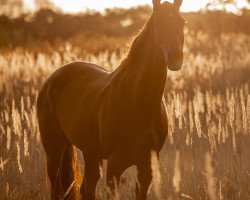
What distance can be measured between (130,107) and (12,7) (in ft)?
127

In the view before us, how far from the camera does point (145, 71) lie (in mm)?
3619

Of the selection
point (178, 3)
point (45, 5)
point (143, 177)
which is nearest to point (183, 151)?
point (143, 177)

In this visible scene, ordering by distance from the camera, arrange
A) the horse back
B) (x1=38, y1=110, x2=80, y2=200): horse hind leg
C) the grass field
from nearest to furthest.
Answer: the horse back → the grass field → (x1=38, y1=110, x2=80, y2=200): horse hind leg

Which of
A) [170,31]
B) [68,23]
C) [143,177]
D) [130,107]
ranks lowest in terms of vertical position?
[143,177]

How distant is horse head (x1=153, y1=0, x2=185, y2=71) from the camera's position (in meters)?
3.29

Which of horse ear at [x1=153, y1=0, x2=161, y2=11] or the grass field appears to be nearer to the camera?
horse ear at [x1=153, y1=0, x2=161, y2=11]

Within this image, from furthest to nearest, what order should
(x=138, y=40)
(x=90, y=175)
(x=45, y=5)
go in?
(x=45, y=5) < (x=90, y=175) < (x=138, y=40)

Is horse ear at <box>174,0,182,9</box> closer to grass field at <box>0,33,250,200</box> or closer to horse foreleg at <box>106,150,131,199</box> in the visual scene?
grass field at <box>0,33,250,200</box>

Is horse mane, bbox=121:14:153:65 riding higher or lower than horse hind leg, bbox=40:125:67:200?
higher

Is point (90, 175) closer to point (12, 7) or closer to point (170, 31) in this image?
point (170, 31)

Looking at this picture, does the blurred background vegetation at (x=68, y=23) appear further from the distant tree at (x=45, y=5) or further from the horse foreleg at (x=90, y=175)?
the horse foreleg at (x=90, y=175)

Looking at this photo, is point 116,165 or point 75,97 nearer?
point 116,165

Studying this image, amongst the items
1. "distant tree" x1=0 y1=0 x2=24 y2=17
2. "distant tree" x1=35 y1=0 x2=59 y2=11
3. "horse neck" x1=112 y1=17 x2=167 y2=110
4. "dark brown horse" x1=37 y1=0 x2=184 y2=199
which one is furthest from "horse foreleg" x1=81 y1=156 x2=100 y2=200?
"distant tree" x1=35 y1=0 x2=59 y2=11

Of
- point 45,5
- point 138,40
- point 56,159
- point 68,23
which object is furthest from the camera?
point 45,5
